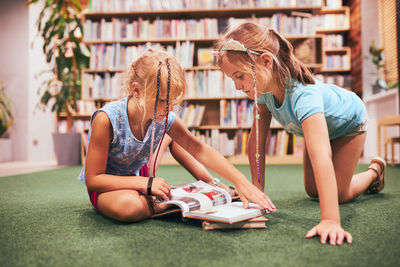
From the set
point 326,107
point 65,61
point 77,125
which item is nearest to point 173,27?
point 65,61

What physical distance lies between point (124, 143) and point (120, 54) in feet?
8.80

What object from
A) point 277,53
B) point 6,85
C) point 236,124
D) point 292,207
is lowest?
point 292,207

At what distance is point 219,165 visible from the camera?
0.99 m

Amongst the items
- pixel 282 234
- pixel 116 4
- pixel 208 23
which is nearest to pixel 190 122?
pixel 208 23

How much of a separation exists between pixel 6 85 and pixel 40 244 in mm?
5045

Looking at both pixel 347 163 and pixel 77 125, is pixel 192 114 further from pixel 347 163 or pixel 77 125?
pixel 347 163

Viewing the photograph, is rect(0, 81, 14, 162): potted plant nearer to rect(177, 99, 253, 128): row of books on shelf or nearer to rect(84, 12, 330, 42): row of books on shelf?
rect(84, 12, 330, 42): row of books on shelf

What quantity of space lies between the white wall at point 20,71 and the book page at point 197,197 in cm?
452

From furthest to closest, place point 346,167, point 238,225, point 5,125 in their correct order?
point 5,125
point 346,167
point 238,225

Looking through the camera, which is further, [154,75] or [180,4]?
[180,4]

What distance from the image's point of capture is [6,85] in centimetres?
488

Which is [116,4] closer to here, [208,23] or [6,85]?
[208,23]

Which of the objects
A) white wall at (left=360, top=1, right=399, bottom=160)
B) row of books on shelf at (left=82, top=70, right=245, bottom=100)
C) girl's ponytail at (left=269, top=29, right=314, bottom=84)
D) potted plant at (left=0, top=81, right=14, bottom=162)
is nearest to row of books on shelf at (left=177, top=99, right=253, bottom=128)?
row of books on shelf at (left=82, top=70, right=245, bottom=100)

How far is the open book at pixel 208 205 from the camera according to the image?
2.63ft
